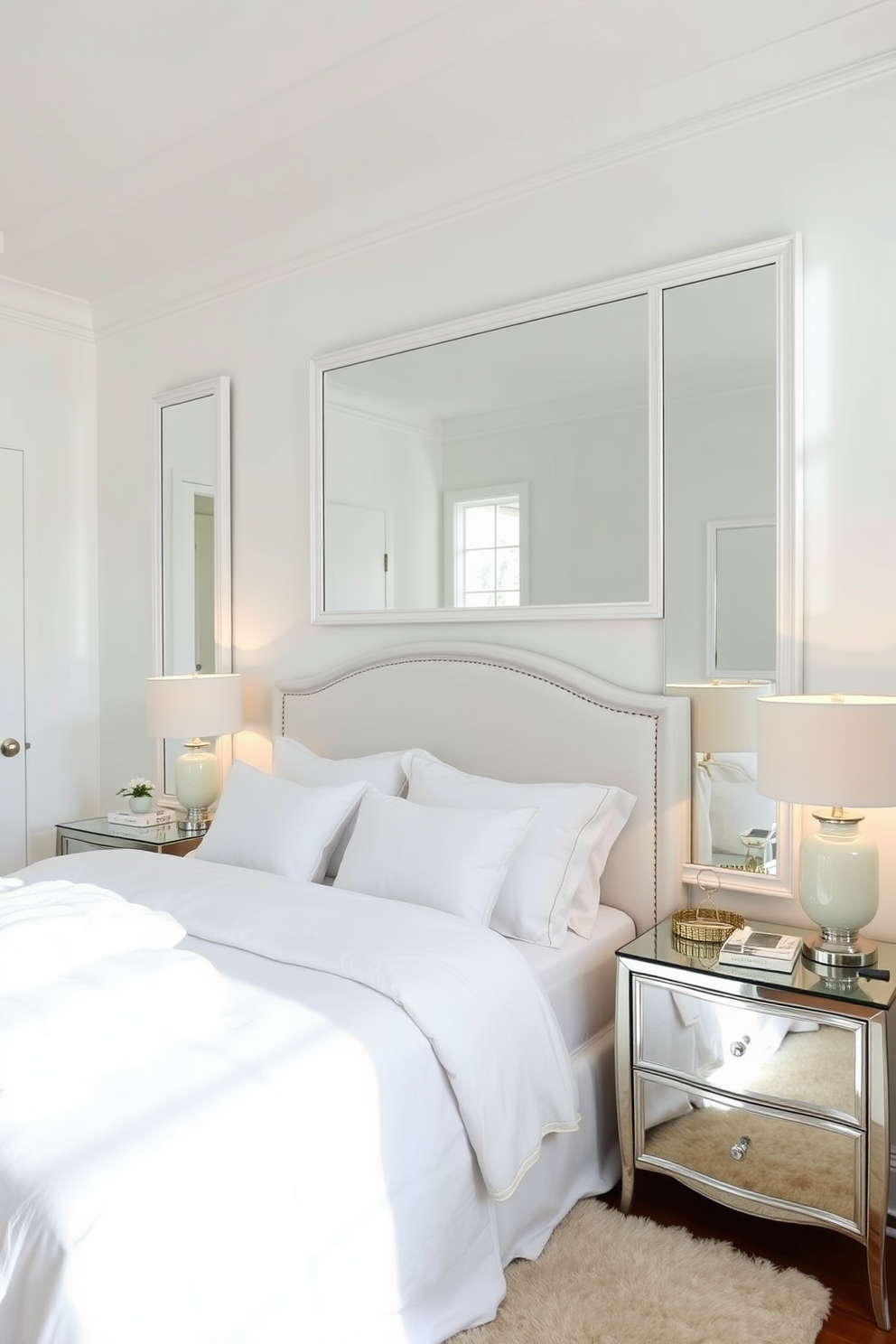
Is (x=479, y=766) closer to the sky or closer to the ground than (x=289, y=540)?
closer to the ground

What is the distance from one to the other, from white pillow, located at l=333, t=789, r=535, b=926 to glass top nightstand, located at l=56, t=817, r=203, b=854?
1.03 meters

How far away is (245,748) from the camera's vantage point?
3.67m

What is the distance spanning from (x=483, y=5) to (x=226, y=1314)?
8.81 feet

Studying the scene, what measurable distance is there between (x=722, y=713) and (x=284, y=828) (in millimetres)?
1273

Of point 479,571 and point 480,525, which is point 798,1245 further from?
point 480,525

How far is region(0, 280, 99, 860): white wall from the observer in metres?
4.04

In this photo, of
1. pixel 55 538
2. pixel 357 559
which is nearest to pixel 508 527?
pixel 357 559

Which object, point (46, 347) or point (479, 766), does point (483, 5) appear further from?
point (46, 347)

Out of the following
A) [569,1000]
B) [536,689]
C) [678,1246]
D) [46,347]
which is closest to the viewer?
[678,1246]

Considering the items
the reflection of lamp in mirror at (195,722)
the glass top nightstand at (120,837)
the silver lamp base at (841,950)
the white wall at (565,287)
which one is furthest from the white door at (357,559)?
the silver lamp base at (841,950)

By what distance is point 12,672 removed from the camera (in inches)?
158

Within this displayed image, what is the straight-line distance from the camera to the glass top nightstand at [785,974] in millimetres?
1929

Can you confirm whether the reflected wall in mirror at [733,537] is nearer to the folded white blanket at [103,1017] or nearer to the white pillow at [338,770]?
the white pillow at [338,770]

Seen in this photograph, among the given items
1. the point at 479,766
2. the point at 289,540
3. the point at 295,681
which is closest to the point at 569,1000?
the point at 479,766
